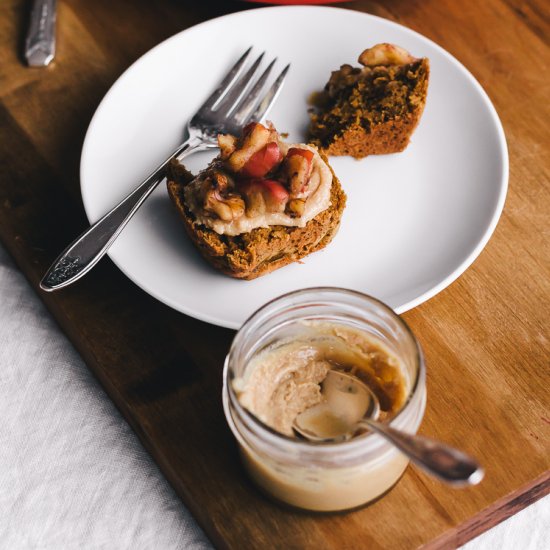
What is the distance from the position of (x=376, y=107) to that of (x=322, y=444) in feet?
3.79

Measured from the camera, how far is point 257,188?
1.91 m

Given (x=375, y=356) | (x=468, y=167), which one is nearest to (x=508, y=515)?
(x=375, y=356)

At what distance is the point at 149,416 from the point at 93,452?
9.1 inches

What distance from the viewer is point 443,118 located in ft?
7.70

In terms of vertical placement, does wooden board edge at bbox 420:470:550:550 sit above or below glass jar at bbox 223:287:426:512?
below

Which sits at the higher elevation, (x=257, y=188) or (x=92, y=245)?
(x=257, y=188)

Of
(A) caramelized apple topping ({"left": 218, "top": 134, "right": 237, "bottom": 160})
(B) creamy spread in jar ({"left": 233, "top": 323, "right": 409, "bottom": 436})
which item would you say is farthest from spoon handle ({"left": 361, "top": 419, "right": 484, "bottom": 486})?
(A) caramelized apple topping ({"left": 218, "top": 134, "right": 237, "bottom": 160})

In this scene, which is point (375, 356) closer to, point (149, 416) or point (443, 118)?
point (149, 416)

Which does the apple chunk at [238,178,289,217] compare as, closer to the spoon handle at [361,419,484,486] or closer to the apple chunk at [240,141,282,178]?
the apple chunk at [240,141,282,178]

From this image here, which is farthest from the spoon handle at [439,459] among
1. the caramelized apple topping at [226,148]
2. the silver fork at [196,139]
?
the silver fork at [196,139]

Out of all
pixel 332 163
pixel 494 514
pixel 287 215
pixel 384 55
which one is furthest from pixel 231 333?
pixel 384 55

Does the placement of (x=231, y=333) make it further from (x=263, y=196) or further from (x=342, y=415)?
(x=342, y=415)

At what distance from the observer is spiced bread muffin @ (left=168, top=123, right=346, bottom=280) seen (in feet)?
6.28

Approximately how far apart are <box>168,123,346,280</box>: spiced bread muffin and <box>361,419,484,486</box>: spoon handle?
0.66 metres
